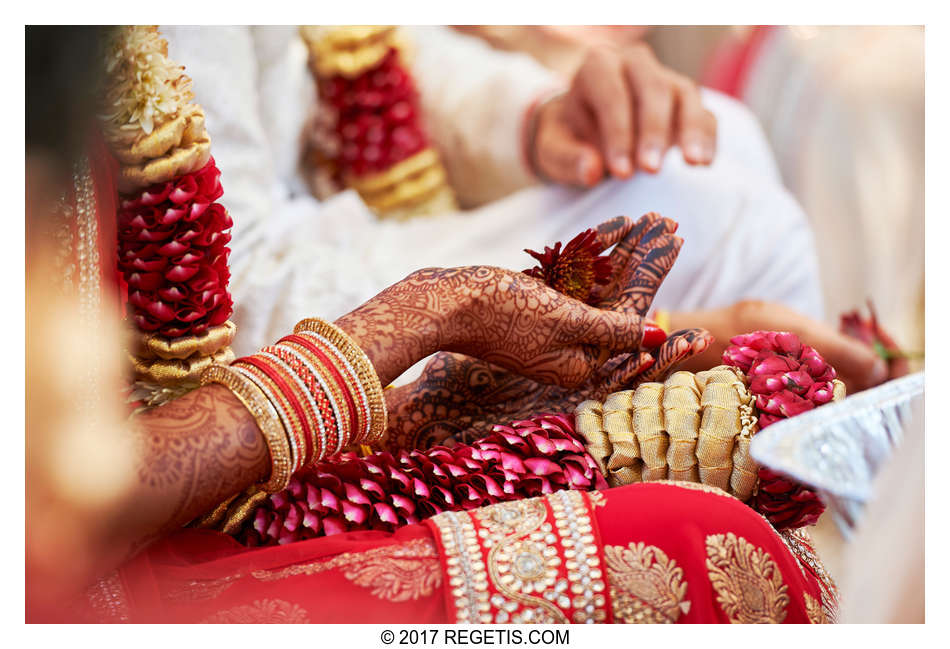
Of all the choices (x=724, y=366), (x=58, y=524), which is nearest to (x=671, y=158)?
(x=724, y=366)

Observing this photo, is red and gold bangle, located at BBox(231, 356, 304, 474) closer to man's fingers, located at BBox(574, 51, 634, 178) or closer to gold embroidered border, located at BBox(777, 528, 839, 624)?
gold embroidered border, located at BBox(777, 528, 839, 624)

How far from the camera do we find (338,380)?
2.21 ft

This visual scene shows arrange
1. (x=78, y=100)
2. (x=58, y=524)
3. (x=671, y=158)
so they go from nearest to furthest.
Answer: (x=58, y=524), (x=78, y=100), (x=671, y=158)

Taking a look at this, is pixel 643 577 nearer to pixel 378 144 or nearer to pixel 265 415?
pixel 265 415

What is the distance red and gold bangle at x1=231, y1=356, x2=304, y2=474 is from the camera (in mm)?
649

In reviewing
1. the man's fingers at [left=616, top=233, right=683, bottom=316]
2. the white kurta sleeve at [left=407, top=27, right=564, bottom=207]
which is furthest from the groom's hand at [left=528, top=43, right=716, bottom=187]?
the man's fingers at [left=616, top=233, right=683, bottom=316]

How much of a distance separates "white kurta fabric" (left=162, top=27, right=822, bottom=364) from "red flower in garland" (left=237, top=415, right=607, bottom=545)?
20cm

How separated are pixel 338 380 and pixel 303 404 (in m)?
0.04

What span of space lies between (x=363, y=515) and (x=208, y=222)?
0.32 metres

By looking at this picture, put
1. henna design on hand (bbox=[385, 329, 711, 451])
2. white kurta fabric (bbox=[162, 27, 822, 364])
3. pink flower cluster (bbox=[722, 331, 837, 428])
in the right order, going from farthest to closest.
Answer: white kurta fabric (bbox=[162, 27, 822, 364]) < henna design on hand (bbox=[385, 329, 711, 451]) < pink flower cluster (bbox=[722, 331, 837, 428])

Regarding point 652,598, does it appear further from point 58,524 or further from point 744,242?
point 744,242

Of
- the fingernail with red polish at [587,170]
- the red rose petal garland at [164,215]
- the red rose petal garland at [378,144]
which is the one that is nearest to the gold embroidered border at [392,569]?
the red rose petal garland at [164,215]

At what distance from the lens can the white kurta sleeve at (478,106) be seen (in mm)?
1276

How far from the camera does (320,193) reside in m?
1.36
